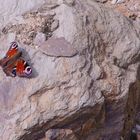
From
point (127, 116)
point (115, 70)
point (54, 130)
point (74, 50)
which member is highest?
point (74, 50)

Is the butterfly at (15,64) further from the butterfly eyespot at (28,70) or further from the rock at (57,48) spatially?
the rock at (57,48)

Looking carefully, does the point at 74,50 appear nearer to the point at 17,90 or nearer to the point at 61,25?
the point at 61,25

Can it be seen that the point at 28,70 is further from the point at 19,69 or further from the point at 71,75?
the point at 71,75

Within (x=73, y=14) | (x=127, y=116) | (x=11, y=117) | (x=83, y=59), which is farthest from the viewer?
(x=127, y=116)

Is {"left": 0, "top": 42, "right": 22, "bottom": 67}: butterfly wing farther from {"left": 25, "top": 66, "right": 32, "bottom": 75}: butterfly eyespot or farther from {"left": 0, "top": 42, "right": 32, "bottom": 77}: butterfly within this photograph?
{"left": 25, "top": 66, "right": 32, "bottom": 75}: butterfly eyespot

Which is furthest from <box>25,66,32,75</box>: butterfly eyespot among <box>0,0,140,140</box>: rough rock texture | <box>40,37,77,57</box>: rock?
<box>40,37,77,57</box>: rock

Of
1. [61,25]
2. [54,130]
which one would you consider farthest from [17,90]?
[61,25]
